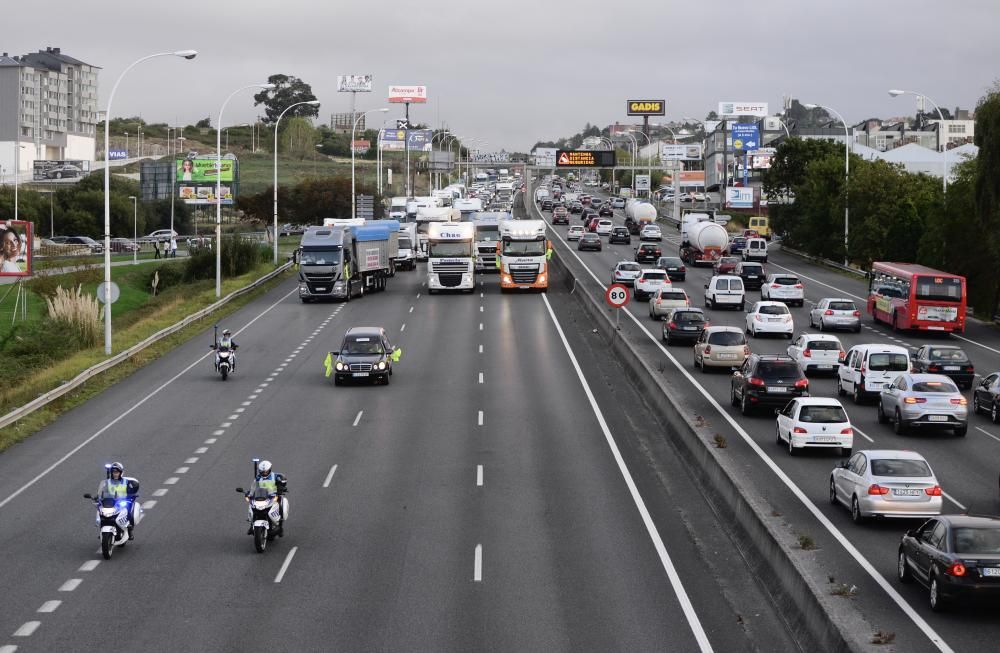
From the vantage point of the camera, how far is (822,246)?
9319 centimetres

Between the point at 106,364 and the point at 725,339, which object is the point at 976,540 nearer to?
the point at 725,339

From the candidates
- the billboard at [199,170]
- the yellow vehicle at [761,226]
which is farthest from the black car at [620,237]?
the billboard at [199,170]

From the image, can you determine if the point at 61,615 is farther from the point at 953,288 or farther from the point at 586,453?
the point at 953,288

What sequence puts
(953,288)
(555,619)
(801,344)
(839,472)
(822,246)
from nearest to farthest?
1. (555,619)
2. (839,472)
3. (801,344)
4. (953,288)
5. (822,246)

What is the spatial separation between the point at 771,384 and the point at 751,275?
127ft

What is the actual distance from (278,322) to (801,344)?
2306 cm

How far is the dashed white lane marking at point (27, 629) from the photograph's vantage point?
16.6 meters

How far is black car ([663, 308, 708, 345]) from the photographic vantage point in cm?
4756

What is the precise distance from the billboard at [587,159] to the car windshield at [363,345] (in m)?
114

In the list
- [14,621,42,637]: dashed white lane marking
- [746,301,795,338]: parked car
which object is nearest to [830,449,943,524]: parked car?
[14,621,42,637]: dashed white lane marking

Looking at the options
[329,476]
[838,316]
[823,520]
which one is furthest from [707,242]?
[823,520]

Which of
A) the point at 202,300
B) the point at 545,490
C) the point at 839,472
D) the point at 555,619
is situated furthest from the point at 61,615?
the point at 202,300

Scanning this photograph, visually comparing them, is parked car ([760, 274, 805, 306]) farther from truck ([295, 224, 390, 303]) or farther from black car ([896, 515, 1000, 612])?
black car ([896, 515, 1000, 612])

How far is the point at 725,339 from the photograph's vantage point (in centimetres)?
4134
